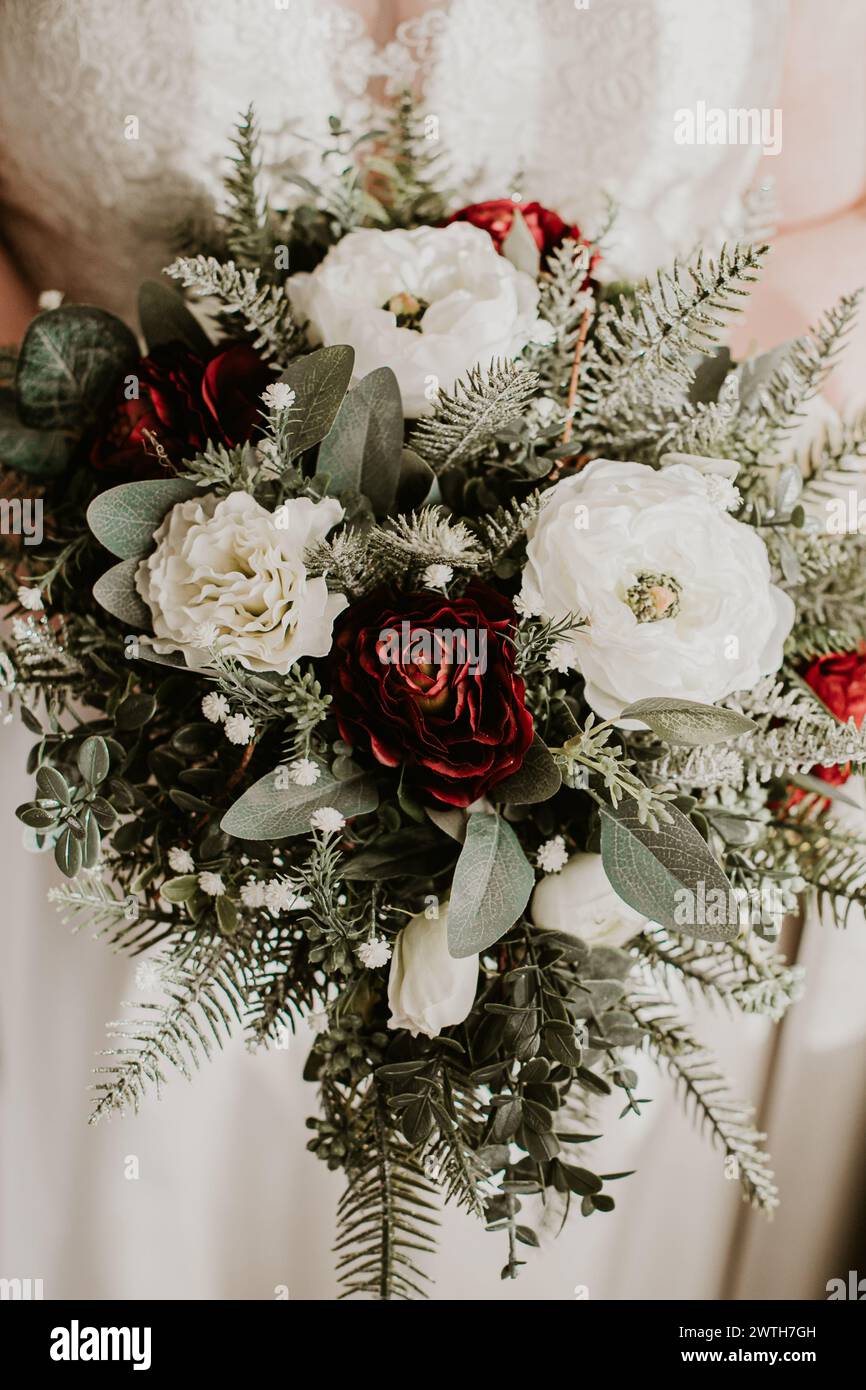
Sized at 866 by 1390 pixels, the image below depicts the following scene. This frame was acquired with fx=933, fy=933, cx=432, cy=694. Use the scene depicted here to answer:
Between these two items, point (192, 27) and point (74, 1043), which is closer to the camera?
point (192, 27)

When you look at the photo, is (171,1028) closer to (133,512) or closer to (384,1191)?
(384,1191)

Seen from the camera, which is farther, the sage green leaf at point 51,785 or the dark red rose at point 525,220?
the dark red rose at point 525,220

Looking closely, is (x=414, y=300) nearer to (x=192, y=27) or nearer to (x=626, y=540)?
(x=626, y=540)

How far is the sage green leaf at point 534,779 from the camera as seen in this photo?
0.50 meters

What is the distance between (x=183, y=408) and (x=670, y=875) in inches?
16.2

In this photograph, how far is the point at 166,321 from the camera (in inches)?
26.1

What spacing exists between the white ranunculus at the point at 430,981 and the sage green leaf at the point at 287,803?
8 centimetres

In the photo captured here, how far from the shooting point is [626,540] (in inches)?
19.8

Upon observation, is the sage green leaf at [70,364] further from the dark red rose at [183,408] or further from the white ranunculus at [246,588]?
the white ranunculus at [246,588]

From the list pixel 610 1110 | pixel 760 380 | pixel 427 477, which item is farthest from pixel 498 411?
pixel 610 1110

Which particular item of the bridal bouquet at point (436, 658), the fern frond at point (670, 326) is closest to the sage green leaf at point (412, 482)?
the bridal bouquet at point (436, 658)

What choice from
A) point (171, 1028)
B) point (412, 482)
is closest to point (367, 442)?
point (412, 482)

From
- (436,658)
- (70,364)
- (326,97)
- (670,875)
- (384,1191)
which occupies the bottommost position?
(384,1191)
